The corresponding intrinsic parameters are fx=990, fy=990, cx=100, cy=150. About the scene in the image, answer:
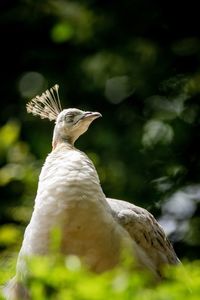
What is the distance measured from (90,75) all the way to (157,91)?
0.50 metres

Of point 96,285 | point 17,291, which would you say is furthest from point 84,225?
point 96,285

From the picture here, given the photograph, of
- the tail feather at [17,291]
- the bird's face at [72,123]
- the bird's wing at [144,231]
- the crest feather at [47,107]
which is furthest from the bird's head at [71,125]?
the tail feather at [17,291]

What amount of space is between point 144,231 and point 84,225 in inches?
15.6

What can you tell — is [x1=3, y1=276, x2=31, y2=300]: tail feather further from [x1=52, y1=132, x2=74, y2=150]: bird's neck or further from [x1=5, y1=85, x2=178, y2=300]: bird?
[x1=52, y1=132, x2=74, y2=150]: bird's neck

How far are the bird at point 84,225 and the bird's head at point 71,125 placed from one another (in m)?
0.31

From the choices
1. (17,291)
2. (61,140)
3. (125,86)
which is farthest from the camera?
(125,86)

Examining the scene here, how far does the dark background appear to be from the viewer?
20.8ft

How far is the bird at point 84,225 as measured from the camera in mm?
3291

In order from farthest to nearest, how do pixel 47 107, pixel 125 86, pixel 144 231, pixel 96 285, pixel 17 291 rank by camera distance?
pixel 125 86, pixel 47 107, pixel 144 231, pixel 17 291, pixel 96 285

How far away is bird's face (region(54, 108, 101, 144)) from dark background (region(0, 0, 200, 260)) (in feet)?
5.86

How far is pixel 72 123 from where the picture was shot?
416 cm

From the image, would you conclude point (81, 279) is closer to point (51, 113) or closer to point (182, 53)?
point (51, 113)

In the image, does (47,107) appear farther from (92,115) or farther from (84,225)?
(84,225)

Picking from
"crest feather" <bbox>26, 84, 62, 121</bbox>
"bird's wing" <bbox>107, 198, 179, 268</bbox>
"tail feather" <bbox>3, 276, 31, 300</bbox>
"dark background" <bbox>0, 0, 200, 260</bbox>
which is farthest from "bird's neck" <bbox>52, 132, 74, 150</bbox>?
"dark background" <bbox>0, 0, 200, 260</bbox>
